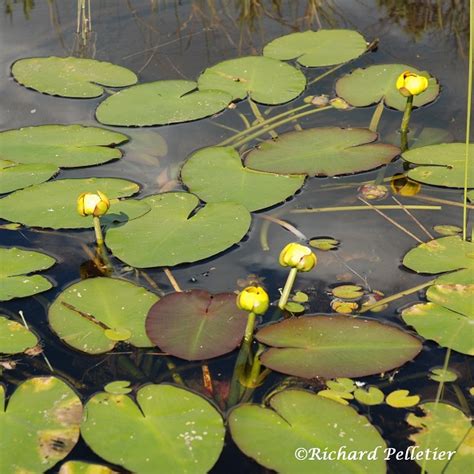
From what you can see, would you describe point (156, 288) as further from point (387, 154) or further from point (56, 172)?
point (387, 154)

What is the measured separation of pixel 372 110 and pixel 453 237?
0.94 metres

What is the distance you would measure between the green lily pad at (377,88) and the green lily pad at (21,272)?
1.51m

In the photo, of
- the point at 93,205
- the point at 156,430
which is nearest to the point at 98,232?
the point at 93,205

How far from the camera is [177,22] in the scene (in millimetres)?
4074

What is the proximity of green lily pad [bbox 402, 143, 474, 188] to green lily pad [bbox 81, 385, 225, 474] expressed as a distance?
4.36 ft

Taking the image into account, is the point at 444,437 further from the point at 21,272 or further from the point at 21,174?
the point at 21,174

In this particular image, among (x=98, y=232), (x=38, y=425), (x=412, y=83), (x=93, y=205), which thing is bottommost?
(x=38, y=425)

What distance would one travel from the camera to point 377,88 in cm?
346

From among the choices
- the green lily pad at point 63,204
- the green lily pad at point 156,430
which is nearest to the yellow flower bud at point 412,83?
the green lily pad at point 63,204

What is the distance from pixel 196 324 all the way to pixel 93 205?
0.53 meters

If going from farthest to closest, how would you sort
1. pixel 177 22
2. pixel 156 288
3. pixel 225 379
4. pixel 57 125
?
pixel 177 22, pixel 57 125, pixel 156 288, pixel 225 379

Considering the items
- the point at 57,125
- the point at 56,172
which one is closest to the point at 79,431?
the point at 56,172

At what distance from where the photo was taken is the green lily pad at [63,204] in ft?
8.99

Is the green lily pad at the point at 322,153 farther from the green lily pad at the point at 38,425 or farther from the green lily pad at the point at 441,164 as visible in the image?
the green lily pad at the point at 38,425
